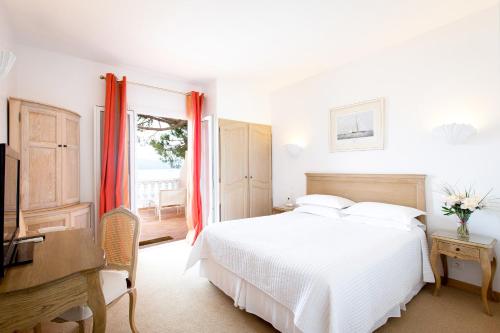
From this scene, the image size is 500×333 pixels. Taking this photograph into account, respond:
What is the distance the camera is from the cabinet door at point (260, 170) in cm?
452

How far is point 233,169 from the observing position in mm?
4281

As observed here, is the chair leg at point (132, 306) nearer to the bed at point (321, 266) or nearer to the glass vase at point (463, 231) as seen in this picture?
the bed at point (321, 266)

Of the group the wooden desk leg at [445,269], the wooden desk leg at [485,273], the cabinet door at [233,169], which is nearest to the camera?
the wooden desk leg at [485,273]

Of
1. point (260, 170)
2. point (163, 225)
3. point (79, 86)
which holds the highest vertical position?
point (79, 86)

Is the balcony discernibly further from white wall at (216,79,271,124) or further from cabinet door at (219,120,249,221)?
white wall at (216,79,271,124)

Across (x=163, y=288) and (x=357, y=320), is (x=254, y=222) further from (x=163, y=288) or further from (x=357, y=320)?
(x=357, y=320)

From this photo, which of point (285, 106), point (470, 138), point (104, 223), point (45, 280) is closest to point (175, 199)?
point (285, 106)

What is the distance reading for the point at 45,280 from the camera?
1.00 meters

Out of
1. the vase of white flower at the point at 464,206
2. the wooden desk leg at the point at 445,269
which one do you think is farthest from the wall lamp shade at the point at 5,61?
the wooden desk leg at the point at 445,269

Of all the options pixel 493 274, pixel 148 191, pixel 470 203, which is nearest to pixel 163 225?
pixel 148 191

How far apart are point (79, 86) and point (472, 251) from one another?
486 cm

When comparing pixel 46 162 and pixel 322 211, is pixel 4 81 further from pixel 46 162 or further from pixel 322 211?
pixel 322 211

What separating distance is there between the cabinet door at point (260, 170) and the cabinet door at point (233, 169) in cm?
13

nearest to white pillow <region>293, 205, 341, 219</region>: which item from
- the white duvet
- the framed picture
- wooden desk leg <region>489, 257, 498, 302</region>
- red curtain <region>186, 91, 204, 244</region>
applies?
the white duvet
